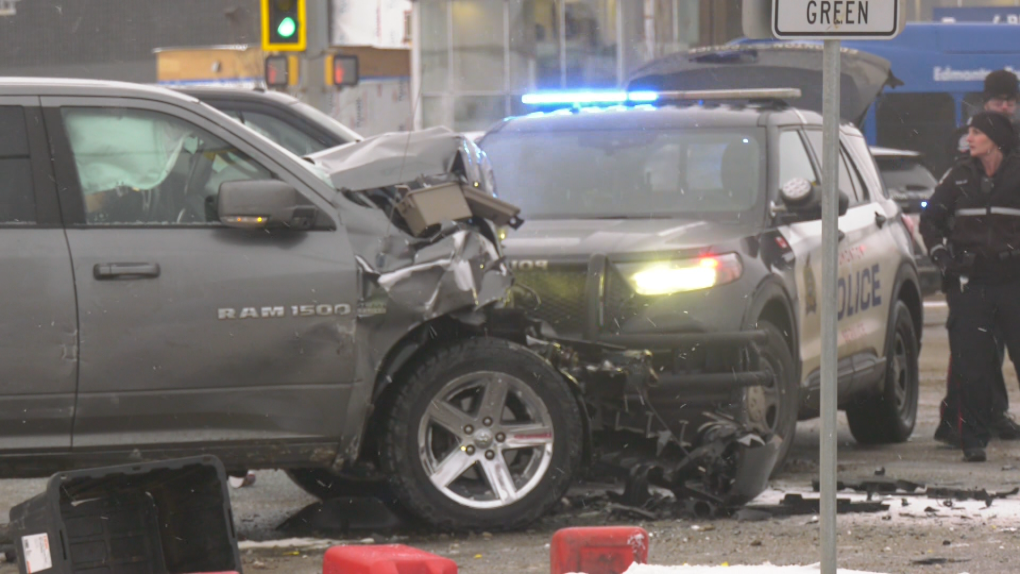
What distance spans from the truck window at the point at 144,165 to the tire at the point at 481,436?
103cm

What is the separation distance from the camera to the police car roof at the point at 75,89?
613 cm

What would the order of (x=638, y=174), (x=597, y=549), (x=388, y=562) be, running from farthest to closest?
(x=638, y=174), (x=597, y=549), (x=388, y=562)

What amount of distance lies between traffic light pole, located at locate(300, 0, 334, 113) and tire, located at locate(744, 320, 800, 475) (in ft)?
28.8

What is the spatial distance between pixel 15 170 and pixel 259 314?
3.29 feet

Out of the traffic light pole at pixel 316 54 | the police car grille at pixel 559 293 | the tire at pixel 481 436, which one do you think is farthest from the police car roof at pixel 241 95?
the traffic light pole at pixel 316 54

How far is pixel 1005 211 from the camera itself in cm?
859

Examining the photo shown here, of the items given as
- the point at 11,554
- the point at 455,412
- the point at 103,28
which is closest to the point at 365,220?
the point at 455,412

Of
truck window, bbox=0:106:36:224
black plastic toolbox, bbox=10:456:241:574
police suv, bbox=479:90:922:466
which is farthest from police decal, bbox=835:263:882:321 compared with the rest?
truck window, bbox=0:106:36:224

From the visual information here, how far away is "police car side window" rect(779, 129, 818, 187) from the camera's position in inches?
331

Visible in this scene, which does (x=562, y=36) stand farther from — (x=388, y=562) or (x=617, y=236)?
(x=388, y=562)

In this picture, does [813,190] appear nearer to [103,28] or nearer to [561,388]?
[561,388]

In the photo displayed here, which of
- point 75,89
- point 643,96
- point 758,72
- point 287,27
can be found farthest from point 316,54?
point 75,89

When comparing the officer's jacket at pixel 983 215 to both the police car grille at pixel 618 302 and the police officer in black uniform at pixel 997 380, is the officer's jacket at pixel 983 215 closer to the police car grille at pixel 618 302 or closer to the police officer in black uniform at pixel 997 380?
the police officer in black uniform at pixel 997 380

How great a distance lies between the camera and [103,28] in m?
28.1
